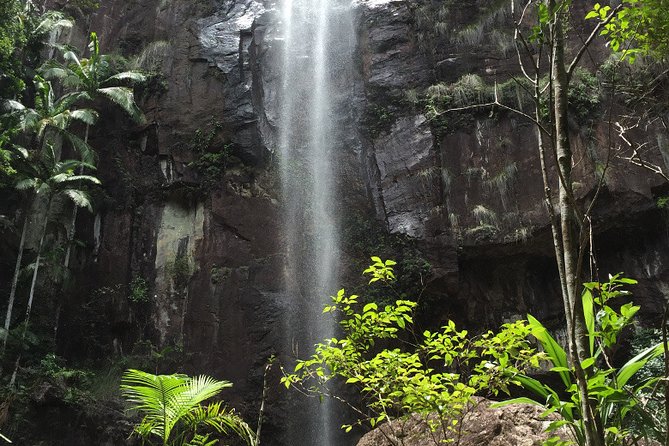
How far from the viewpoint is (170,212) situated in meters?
11.8

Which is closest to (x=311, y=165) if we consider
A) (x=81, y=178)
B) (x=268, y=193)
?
(x=268, y=193)

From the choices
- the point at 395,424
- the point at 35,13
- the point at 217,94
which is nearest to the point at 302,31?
the point at 217,94

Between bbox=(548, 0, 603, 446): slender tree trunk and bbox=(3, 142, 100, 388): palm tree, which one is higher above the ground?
bbox=(3, 142, 100, 388): palm tree

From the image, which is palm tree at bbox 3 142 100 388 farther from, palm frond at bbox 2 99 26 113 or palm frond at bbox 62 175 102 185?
palm frond at bbox 2 99 26 113

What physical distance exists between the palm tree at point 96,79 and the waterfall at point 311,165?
3259 mm

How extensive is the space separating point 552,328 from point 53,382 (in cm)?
873

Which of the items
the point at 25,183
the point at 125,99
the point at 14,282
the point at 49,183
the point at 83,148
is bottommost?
the point at 14,282

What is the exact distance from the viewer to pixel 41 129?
38.3ft

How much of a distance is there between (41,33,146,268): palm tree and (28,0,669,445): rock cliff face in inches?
18.2

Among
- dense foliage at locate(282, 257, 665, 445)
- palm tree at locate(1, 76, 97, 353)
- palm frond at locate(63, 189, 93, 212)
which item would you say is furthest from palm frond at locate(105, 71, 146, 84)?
dense foliage at locate(282, 257, 665, 445)

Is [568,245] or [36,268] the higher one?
[36,268]

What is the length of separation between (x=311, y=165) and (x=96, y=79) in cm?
530

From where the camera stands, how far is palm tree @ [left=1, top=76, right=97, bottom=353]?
1137 centimetres

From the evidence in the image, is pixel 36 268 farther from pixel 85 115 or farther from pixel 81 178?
pixel 85 115
